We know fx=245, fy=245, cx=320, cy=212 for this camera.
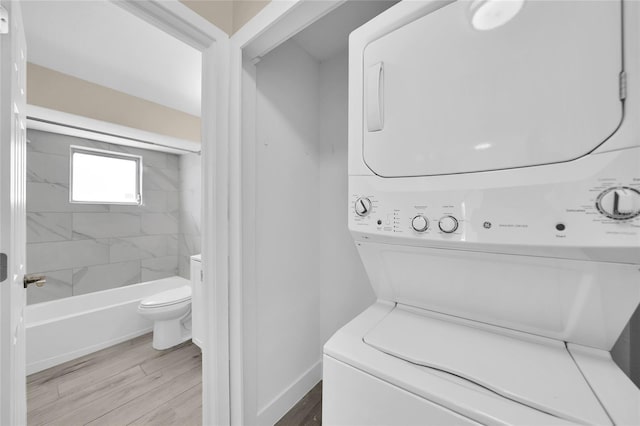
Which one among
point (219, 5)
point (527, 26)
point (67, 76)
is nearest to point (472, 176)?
point (527, 26)

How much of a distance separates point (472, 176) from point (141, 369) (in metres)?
2.67

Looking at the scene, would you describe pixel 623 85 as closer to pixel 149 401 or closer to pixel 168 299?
pixel 149 401

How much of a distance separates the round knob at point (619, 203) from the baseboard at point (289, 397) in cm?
169

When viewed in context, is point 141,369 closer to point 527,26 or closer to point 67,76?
point 67,76

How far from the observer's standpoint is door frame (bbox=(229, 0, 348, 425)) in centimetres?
121

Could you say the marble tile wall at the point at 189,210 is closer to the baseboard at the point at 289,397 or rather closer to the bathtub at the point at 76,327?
the bathtub at the point at 76,327

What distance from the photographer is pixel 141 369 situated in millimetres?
1992

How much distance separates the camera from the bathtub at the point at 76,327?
6.50 feet

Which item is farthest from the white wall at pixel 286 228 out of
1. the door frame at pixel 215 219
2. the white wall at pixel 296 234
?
the door frame at pixel 215 219

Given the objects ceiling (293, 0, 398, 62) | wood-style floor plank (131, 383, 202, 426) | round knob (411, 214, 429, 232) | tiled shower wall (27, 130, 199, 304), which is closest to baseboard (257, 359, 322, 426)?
wood-style floor plank (131, 383, 202, 426)

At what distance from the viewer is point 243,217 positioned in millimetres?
1270

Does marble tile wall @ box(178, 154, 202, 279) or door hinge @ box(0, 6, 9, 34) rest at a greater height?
door hinge @ box(0, 6, 9, 34)

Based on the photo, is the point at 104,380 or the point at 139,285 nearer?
the point at 104,380

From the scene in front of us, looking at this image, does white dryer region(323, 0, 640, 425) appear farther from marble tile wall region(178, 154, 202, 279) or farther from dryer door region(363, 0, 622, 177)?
marble tile wall region(178, 154, 202, 279)
